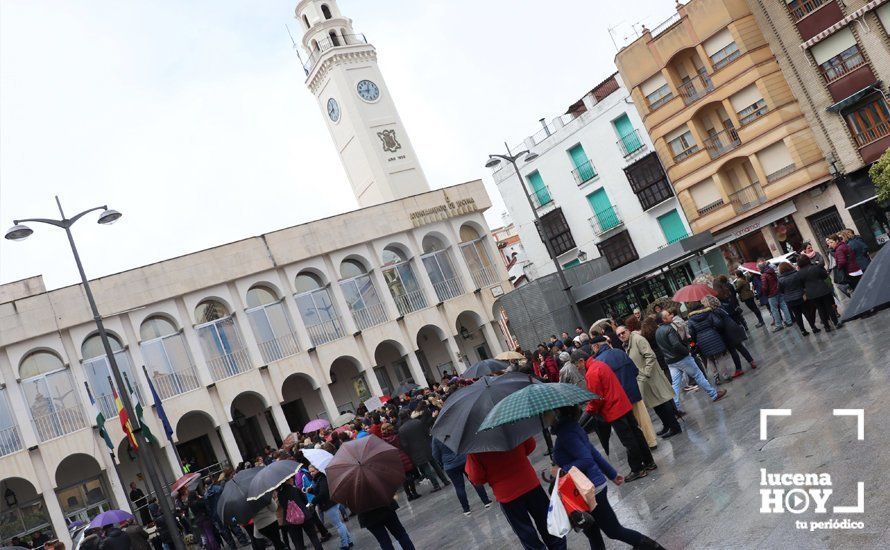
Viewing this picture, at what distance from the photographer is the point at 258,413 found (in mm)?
32438

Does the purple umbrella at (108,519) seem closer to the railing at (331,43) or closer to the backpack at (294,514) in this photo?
the backpack at (294,514)

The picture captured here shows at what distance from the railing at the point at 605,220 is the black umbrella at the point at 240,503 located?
32493mm

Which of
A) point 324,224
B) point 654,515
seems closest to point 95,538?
point 654,515

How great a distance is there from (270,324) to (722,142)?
2155 cm

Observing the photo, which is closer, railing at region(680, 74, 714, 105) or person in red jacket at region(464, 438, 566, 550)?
person in red jacket at region(464, 438, 566, 550)

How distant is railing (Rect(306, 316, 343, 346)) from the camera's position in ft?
108

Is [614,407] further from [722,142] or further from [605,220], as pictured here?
[605,220]

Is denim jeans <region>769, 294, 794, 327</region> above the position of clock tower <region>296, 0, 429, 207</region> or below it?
below

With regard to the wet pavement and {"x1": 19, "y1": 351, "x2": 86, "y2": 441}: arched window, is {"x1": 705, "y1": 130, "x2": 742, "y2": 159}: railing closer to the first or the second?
the wet pavement

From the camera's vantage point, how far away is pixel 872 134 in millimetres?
30922

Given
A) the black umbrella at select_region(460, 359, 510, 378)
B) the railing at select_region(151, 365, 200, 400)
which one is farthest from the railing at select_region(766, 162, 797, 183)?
the railing at select_region(151, 365, 200, 400)

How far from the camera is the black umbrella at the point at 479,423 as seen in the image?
7.13 meters

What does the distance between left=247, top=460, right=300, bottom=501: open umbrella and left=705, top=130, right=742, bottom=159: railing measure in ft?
A: 96.9

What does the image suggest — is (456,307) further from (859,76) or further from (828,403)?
(828,403)
